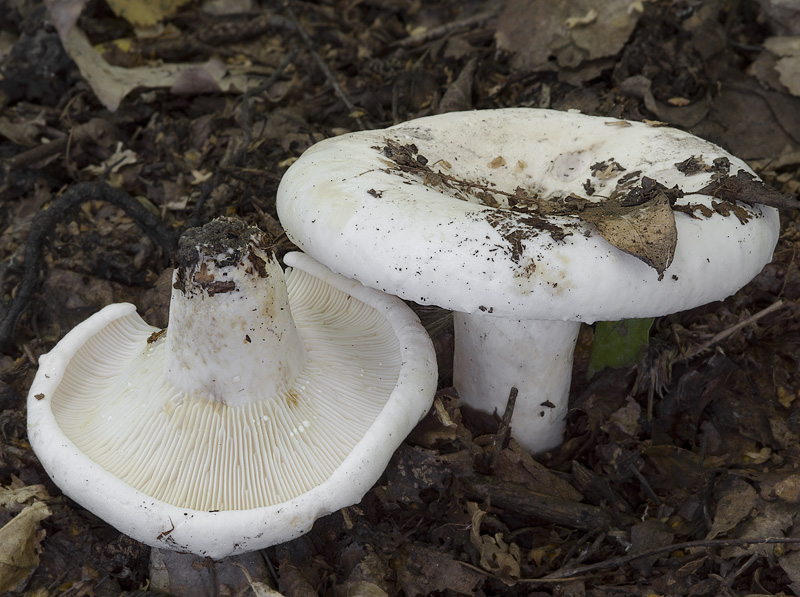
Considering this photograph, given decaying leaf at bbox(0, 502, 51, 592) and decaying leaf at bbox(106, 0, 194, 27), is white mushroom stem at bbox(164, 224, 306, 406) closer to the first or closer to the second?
decaying leaf at bbox(0, 502, 51, 592)

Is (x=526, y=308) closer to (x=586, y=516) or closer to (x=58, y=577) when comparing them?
(x=586, y=516)

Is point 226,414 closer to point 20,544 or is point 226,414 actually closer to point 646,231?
point 20,544

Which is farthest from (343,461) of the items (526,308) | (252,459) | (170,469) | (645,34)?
(645,34)

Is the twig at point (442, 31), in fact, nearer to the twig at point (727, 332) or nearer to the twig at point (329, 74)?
the twig at point (329, 74)

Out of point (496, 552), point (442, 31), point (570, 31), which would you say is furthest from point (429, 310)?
point (442, 31)

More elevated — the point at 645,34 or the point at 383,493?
the point at 645,34

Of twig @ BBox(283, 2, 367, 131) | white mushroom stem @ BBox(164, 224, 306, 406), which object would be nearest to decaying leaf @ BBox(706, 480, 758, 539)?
white mushroom stem @ BBox(164, 224, 306, 406)
